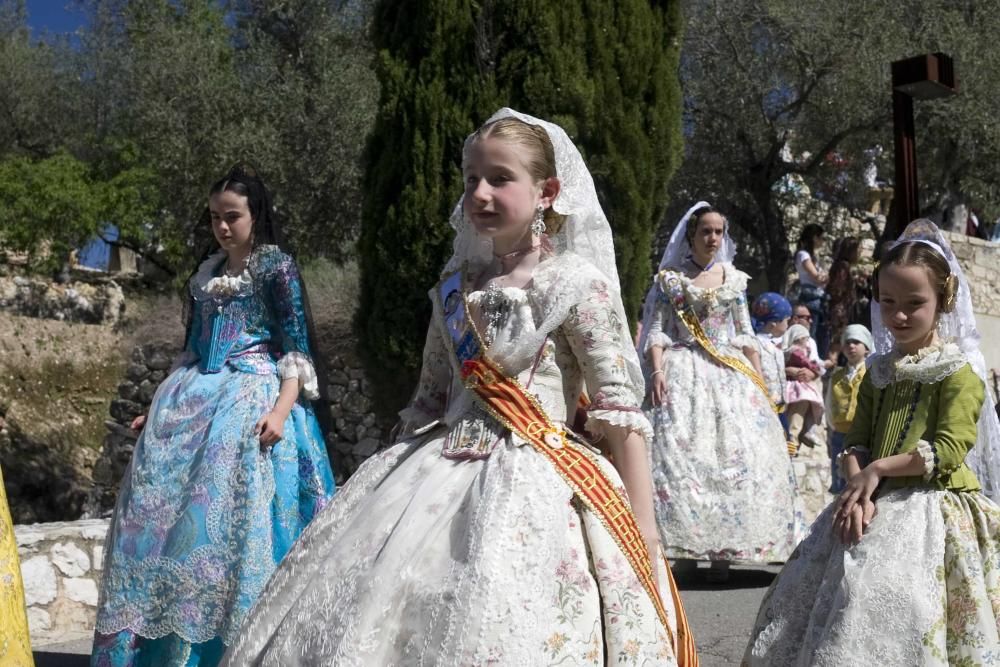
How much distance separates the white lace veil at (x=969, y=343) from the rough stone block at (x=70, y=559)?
158 inches

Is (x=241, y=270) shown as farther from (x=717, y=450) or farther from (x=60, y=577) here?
(x=717, y=450)

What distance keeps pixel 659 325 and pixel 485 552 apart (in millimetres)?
4677

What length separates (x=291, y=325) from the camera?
189 inches

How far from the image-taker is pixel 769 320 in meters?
10.4

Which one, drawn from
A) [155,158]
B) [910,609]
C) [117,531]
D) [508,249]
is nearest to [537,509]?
[508,249]

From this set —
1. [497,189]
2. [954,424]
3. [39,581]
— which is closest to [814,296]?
[39,581]

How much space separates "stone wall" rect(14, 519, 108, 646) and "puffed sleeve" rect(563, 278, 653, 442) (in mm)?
3793

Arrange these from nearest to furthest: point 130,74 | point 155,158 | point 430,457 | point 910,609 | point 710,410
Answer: point 430,457 → point 910,609 → point 710,410 → point 155,158 → point 130,74

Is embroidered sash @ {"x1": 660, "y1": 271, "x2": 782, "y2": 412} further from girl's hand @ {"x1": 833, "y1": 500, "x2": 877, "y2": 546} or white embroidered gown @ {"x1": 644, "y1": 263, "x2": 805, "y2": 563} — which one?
girl's hand @ {"x1": 833, "y1": 500, "x2": 877, "y2": 546}

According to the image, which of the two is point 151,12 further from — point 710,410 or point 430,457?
point 430,457

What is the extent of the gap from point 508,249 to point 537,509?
0.76 m
